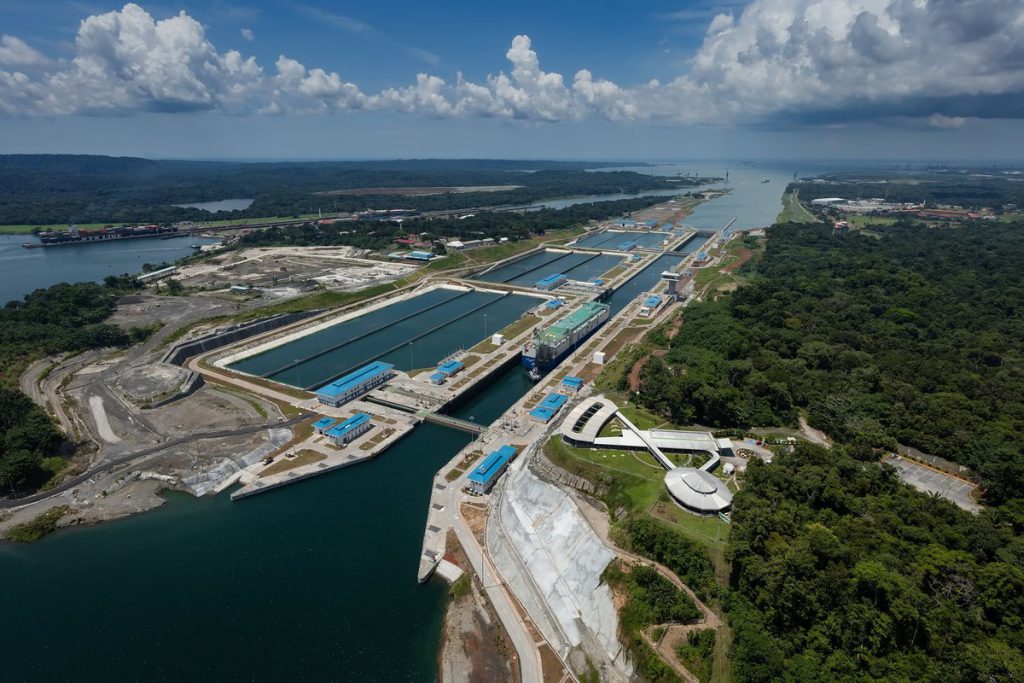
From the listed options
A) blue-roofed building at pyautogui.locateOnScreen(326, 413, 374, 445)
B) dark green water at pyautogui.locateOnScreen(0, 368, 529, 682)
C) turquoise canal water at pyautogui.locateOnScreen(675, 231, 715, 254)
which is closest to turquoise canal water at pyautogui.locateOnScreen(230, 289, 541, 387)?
blue-roofed building at pyautogui.locateOnScreen(326, 413, 374, 445)

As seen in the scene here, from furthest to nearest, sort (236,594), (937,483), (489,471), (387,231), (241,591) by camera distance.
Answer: (387,231) < (489,471) < (937,483) < (241,591) < (236,594)

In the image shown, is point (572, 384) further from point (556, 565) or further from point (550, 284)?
point (550, 284)

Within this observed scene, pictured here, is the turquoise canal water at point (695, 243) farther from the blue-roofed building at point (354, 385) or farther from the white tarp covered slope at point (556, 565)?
the white tarp covered slope at point (556, 565)

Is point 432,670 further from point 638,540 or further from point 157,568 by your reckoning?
point 157,568

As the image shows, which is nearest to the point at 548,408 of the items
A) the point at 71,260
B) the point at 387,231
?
the point at 387,231

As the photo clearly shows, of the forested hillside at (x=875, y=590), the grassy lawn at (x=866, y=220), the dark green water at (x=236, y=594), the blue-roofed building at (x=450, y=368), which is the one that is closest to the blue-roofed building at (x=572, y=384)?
the blue-roofed building at (x=450, y=368)

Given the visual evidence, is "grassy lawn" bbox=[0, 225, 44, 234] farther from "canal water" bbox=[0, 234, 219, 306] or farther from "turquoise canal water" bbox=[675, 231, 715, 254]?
"turquoise canal water" bbox=[675, 231, 715, 254]
